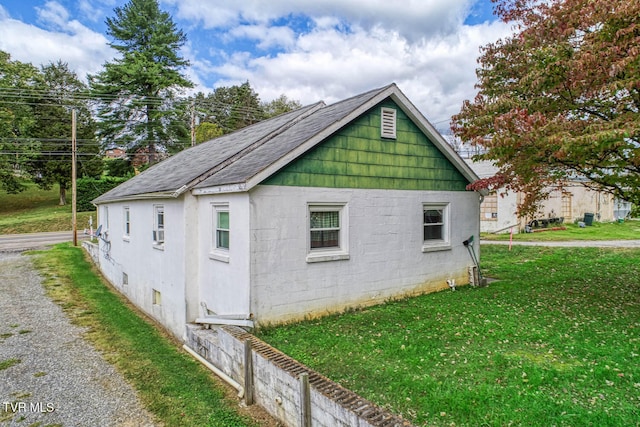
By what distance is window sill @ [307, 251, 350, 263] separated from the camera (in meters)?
7.93

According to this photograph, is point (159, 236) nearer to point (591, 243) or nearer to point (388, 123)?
point (388, 123)

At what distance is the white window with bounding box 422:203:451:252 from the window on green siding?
16.9 feet

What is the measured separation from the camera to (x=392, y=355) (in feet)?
19.7

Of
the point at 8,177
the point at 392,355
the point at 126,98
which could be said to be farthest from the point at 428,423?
the point at 8,177

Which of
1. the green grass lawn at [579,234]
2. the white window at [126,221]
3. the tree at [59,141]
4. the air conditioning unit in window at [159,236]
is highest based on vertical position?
the tree at [59,141]

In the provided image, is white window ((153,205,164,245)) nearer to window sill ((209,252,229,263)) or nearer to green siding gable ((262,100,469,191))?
window sill ((209,252,229,263))

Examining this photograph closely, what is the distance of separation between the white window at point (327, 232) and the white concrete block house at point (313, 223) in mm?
24

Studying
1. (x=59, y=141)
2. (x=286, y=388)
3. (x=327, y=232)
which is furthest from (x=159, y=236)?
(x=59, y=141)

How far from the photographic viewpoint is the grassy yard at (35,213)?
2842 centimetres

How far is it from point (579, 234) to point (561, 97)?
18.3 m

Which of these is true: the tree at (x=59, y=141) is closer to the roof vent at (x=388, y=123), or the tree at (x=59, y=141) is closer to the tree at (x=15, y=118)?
the tree at (x=15, y=118)

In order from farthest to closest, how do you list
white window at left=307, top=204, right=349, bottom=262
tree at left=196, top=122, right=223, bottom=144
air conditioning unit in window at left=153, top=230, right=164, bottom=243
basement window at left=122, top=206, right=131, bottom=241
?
tree at left=196, top=122, right=223, bottom=144 → basement window at left=122, top=206, right=131, bottom=241 → air conditioning unit in window at left=153, top=230, right=164, bottom=243 → white window at left=307, top=204, right=349, bottom=262

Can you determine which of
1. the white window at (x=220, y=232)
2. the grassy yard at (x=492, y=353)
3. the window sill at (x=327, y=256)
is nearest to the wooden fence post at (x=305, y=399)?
the grassy yard at (x=492, y=353)

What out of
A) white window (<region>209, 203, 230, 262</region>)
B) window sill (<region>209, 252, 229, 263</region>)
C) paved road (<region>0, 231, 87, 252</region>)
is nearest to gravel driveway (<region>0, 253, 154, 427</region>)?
window sill (<region>209, 252, 229, 263</region>)
